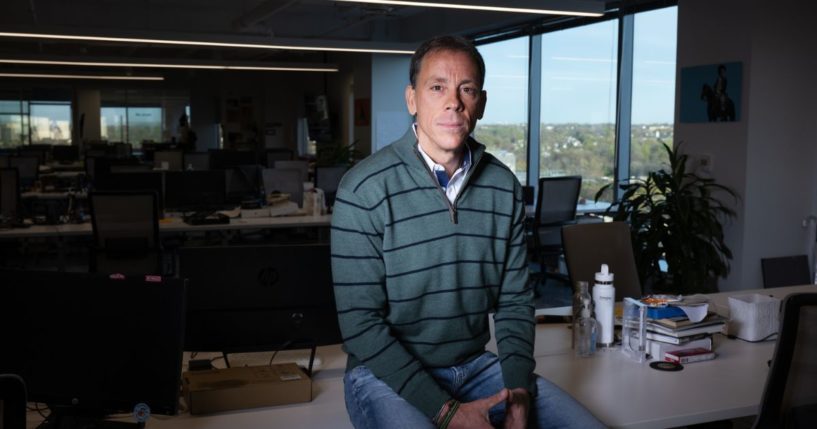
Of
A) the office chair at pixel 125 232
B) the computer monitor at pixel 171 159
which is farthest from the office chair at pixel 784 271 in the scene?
the computer monitor at pixel 171 159

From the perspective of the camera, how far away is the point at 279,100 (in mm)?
18625

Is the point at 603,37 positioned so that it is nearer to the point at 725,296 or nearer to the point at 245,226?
the point at 245,226

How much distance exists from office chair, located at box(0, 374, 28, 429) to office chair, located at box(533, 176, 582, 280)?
636 centimetres

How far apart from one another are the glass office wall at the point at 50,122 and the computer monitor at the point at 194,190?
1512cm

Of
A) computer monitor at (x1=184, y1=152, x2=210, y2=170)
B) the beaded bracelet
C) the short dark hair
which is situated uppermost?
the short dark hair

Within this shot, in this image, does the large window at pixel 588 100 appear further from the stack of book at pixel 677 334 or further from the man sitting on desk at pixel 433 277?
the man sitting on desk at pixel 433 277

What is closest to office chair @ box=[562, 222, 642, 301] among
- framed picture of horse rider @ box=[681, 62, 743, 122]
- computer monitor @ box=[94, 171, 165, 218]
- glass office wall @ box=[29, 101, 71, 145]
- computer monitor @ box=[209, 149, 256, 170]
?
framed picture of horse rider @ box=[681, 62, 743, 122]

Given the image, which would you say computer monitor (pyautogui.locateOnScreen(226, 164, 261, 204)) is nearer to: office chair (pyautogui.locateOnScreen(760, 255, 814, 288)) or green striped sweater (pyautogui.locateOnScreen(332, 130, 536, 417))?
office chair (pyautogui.locateOnScreen(760, 255, 814, 288))

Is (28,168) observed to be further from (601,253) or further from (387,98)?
(601,253)

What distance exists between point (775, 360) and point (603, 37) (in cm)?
722

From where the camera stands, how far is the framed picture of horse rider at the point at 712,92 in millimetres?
6238

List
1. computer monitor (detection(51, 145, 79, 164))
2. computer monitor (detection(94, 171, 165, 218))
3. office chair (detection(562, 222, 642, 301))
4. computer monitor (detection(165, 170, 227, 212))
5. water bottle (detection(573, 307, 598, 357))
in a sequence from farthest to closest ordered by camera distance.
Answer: computer monitor (detection(51, 145, 79, 164)) < computer monitor (detection(165, 170, 227, 212)) < computer monitor (detection(94, 171, 165, 218)) < office chair (detection(562, 222, 642, 301)) < water bottle (detection(573, 307, 598, 357))

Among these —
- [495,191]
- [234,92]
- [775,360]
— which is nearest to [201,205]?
[495,191]

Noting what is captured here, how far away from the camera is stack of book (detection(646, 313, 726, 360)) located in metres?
2.74
